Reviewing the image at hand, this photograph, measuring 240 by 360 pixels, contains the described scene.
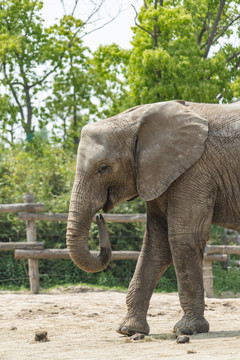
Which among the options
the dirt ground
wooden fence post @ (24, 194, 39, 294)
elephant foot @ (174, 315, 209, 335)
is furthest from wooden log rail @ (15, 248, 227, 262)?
elephant foot @ (174, 315, 209, 335)

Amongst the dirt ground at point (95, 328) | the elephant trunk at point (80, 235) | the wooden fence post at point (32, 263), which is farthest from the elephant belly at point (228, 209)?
the wooden fence post at point (32, 263)

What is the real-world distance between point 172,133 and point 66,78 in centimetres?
2302

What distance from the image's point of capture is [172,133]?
7484 millimetres

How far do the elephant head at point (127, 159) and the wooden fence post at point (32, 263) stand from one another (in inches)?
245

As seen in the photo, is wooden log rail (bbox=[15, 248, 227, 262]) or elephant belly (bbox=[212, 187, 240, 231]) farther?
wooden log rail (bbox=[15, 248, 227, 262])

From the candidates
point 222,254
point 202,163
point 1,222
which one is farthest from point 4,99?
point 202,163

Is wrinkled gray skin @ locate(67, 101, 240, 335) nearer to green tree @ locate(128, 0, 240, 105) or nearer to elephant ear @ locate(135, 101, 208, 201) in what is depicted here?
elephant ear @ locate(135, 101, 208, 201)

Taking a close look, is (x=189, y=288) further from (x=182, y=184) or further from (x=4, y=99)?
(x=4, y=99)

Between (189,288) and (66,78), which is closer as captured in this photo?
(189,288)

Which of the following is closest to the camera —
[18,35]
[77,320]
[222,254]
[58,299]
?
[77,320]

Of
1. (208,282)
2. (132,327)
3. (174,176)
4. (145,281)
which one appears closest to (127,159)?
(174,176)

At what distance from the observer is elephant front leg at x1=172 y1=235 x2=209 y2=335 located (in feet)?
24.2

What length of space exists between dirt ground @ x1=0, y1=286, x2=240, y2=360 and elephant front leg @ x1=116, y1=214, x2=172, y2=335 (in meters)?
0.19

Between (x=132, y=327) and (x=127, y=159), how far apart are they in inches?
73.8
